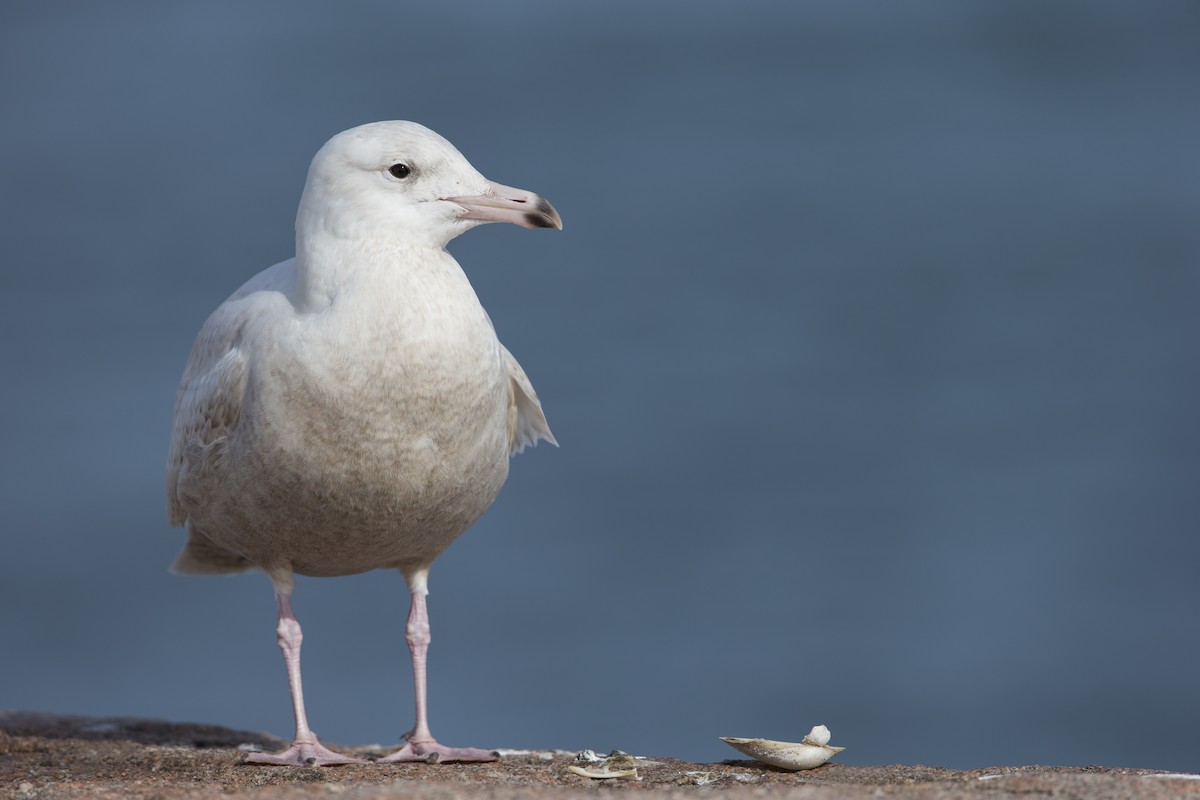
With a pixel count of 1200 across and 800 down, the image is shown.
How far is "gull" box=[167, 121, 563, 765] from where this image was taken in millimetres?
5918

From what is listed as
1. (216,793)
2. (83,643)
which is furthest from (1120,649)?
(216,793)

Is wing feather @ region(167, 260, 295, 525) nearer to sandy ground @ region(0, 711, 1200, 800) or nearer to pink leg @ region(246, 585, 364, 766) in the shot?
pink leg @ region(246, 585, 364, 766)

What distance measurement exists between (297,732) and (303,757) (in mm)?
227

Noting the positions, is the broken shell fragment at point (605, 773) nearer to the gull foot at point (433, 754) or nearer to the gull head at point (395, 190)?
the gull foot at point (433, 754)

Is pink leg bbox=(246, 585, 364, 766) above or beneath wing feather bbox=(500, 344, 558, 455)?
beneath

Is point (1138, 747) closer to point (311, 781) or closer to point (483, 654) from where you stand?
point (483, 654)

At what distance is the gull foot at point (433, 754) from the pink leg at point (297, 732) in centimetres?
17

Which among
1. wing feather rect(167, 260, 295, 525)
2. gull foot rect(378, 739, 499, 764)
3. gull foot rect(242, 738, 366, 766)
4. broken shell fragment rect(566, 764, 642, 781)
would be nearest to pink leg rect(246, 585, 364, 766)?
gull foot rect(242, 738, 366, 766)

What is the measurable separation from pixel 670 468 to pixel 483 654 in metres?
4.23

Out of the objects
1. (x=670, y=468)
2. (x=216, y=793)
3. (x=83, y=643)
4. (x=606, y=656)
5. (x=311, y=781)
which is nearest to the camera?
(x=216, y=793)

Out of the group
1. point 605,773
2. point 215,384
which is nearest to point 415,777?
point 605,773

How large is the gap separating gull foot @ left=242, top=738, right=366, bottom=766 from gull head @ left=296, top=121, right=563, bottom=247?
6.70 ft

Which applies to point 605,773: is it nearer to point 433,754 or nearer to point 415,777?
point 415,777

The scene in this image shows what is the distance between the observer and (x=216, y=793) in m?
4.82
